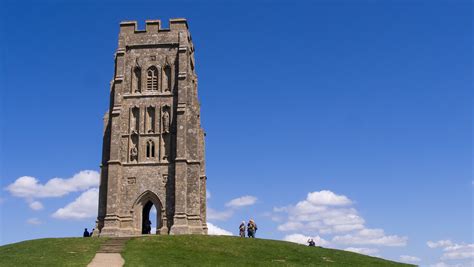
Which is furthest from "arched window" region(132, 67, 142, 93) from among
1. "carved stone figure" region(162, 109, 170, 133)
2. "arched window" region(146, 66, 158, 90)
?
"carved stone figure" region(162, 109, 170, 133)

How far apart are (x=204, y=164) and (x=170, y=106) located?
25.6 feet

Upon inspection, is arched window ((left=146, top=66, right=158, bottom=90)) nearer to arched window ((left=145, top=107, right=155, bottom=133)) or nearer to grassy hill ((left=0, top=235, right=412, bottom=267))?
arched window ((left=145, top=107, right=155, bottom=133))

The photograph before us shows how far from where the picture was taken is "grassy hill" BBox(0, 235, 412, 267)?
100 feet

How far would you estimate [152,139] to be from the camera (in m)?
49.1

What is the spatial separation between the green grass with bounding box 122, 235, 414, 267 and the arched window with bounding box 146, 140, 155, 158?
11217 mm

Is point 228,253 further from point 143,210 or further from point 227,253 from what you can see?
point 143,210

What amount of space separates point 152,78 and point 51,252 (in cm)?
2185

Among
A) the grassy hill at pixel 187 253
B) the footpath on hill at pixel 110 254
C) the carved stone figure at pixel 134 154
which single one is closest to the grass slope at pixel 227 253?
the grassy hill at pixel 187 253

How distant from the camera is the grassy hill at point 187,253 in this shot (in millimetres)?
30625

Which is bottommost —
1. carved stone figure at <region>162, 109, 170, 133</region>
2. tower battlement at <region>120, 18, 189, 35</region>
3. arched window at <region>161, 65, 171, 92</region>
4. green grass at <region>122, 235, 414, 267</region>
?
green grass at <region>122, 235, 414, 267</region>

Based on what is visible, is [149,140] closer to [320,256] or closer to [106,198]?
[106,198]

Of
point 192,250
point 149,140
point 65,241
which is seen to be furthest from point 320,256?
point 149,140

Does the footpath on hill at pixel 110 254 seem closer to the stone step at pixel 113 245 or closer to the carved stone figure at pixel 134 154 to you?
the stone step at pixel 113 245

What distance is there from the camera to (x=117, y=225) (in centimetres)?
4603
